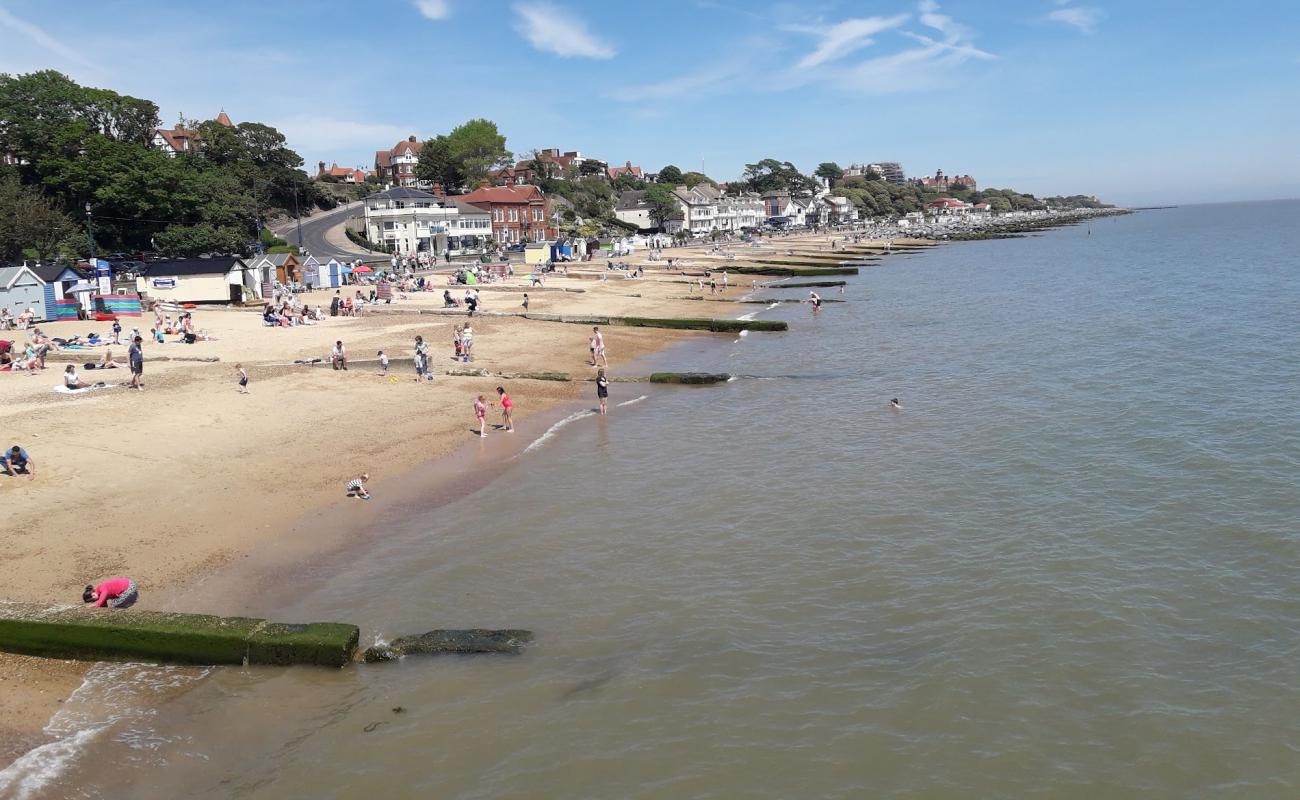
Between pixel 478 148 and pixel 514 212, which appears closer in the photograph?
pixel 514 212

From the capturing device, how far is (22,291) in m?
35.9

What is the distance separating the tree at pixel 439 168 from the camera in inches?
4889

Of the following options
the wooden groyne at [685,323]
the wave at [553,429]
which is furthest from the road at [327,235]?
the wave at [553,429]

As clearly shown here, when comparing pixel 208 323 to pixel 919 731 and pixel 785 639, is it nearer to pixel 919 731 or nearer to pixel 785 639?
pixel 785 639

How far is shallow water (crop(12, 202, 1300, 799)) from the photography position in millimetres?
9180

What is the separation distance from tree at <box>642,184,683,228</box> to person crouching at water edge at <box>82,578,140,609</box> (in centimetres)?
12531

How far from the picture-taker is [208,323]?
37.6 meters

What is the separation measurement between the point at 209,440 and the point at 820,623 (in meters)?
15.1

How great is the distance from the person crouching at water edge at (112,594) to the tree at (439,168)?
120 metres

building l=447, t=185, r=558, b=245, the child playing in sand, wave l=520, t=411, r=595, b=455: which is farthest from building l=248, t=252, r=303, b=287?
building l=447, t=185, r=558, b=245

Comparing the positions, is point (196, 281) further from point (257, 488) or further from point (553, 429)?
point (257, 488)

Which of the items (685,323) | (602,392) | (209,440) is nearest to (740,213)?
(685,323)

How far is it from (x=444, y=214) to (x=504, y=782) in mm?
86352

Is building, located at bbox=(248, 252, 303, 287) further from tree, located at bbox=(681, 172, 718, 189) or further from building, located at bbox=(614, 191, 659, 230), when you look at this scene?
tree, located at bbox=(681, 172, 718, 189)
